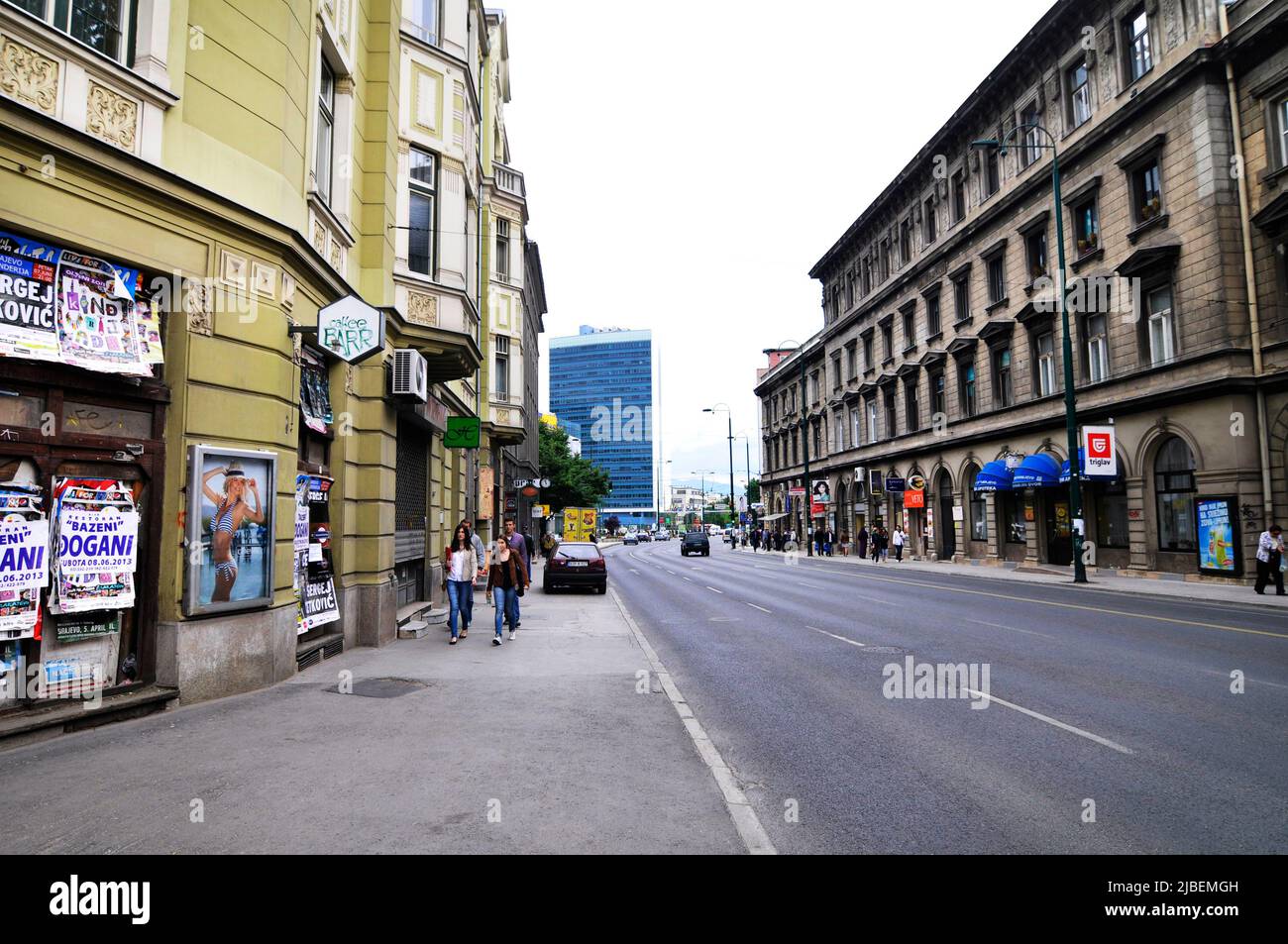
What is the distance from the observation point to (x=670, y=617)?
1611 centimetres

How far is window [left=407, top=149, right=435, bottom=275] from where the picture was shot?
43.6 ft

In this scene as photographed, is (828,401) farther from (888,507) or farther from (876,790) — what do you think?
(876,790)

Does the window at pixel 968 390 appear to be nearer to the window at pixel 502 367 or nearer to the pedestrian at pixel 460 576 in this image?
the window at pixel 502 367

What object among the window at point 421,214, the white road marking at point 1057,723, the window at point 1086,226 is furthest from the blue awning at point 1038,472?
→ the window at point 421,214

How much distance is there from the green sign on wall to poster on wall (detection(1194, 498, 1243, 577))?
2025 centimetres

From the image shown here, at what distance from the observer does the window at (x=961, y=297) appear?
35406 millimetres

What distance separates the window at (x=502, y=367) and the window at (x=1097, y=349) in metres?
22.5

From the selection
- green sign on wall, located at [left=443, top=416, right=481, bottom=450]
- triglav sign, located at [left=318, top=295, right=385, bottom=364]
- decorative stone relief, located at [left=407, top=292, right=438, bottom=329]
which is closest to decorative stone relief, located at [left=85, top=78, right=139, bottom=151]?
triglav sign, located at [left=318, top=295, right=385, bottom=364]

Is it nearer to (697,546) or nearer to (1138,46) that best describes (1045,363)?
(1138,46)

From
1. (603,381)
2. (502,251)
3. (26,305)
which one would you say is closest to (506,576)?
(26,305)
